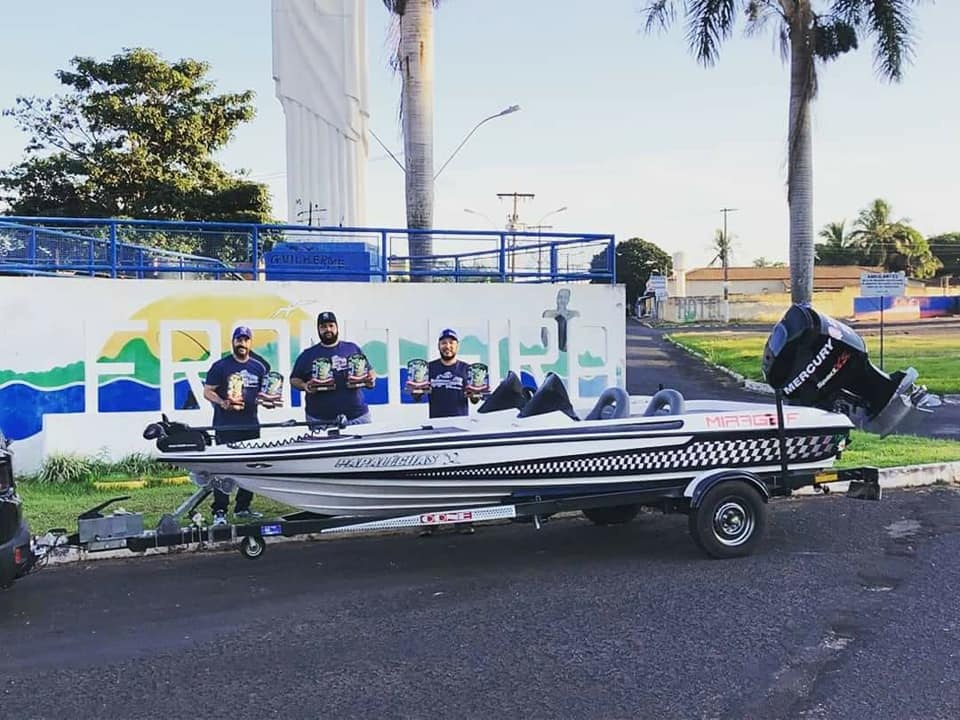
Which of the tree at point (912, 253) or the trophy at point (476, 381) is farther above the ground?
the tree at point (912, 253)

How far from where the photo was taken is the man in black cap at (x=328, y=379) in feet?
27.3

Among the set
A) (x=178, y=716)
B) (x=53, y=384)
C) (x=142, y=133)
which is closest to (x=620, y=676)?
(x=178, y=716)

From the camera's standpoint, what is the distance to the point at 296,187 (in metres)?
17.6

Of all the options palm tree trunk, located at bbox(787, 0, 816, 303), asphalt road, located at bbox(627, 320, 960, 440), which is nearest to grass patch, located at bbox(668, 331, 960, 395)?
asphalt road, located at bbox(627, 320, 960, 440)

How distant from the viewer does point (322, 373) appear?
27.3 ft

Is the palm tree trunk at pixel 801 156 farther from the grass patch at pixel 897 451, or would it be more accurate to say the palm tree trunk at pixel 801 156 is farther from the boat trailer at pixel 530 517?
the boat trailer at pixel 530 517

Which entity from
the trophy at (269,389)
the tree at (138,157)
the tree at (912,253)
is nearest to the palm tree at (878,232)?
the tree at (912,253)

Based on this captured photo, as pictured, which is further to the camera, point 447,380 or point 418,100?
point 418,100

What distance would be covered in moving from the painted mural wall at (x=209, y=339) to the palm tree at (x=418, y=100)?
2.55 metres

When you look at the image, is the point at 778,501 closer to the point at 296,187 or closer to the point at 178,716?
the point at 178,716

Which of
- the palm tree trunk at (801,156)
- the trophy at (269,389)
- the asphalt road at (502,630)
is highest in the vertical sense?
the palm tree trunk at (801,156)

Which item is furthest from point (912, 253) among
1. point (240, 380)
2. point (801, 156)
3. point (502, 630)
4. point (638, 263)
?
point (502, 630)

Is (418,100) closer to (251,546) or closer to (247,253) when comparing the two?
(247,253)

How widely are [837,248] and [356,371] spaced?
83865 millimetres
